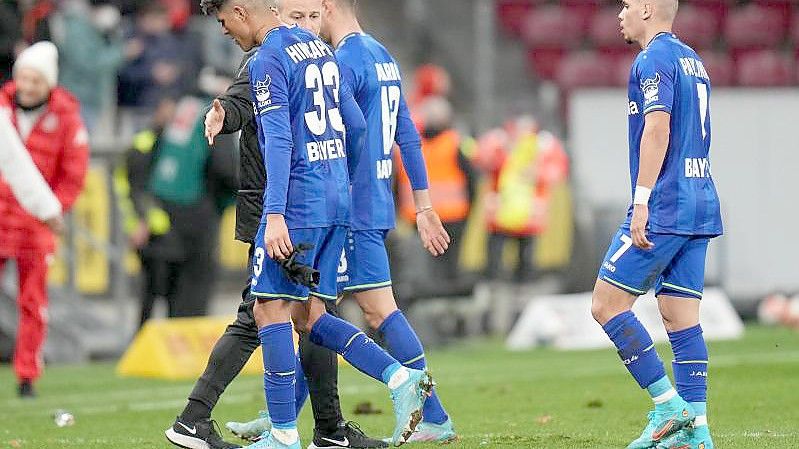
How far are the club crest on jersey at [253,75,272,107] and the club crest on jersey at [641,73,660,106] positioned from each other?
157 centimetres

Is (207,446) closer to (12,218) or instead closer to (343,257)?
(343,257)

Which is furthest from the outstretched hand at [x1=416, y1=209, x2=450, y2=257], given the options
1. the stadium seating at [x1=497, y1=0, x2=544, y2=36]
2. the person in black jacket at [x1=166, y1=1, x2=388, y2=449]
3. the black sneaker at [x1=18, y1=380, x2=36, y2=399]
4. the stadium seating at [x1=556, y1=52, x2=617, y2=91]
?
the stadium seating at [x1=497, y1=0, x2=544, y2=36]

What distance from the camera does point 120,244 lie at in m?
15.1

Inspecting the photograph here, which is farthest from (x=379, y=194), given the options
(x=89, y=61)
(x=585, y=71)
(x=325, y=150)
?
(x=585, y=71)

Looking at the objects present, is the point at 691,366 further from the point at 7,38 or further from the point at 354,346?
the point at 7,38

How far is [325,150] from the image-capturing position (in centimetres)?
669

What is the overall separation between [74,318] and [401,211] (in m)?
3.34

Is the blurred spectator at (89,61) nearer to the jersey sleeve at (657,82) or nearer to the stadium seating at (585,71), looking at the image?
the stadium seating at (585,71)

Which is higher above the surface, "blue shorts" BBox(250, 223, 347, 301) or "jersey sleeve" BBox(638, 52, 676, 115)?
"jersey sleeve" BBox(638, 52, 676, 115)

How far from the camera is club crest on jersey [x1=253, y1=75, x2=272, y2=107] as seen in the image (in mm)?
6461

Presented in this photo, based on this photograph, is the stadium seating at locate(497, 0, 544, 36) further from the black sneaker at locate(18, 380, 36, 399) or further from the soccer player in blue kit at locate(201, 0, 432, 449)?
the soccer player in blue kit at locate(201, 0, 432, 449)

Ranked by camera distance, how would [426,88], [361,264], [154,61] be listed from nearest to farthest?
[361,264]
[154,61]
[426,88]

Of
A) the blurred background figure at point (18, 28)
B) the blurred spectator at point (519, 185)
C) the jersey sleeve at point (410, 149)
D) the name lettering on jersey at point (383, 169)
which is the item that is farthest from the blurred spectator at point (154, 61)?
the name lettering on jersey at point (383, 169)

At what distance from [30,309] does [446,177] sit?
21.0ft
